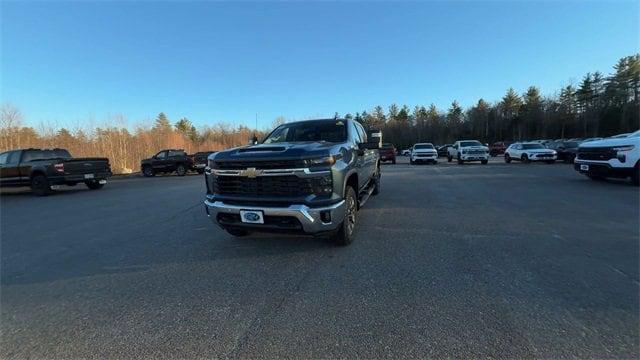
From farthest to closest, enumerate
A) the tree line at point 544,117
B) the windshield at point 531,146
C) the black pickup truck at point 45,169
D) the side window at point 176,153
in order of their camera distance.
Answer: the tree line at point 544,117, the side window at point 176,153, the windshield at point 531,146, the black pickup truck at point 45,169

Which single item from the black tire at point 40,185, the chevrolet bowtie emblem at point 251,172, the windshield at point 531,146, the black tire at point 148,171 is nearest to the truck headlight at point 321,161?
the chevrolet bowtie emblem at point 251,172

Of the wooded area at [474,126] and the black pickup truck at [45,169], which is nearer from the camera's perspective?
the black pickup truck at [45,169]

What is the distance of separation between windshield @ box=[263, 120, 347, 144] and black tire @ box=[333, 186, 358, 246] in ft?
3.75

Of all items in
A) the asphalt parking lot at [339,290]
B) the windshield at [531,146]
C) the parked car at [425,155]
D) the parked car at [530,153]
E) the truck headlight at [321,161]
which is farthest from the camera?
the parked car at [425,155]

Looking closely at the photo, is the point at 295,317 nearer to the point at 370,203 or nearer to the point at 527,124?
the point at 370,203

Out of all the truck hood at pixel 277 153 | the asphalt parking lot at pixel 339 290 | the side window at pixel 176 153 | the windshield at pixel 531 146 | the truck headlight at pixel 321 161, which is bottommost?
the asphalt parking lot at pixel 339 290

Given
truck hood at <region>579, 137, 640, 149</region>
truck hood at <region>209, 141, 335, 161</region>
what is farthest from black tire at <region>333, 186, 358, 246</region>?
truck hood at <region>579, 137, 640, 149</region>

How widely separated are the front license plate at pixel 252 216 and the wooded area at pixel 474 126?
55.2 feet

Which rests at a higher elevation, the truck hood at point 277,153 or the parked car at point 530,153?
the truck hood at point 277,153

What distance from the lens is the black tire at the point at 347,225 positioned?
512 cm

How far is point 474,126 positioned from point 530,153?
57473mm

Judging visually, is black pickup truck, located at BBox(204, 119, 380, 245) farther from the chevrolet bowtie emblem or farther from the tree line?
the tree line

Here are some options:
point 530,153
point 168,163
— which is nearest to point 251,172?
point 168,163

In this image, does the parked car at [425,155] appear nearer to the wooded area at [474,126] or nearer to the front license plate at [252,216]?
the wooded area at [474,126]
